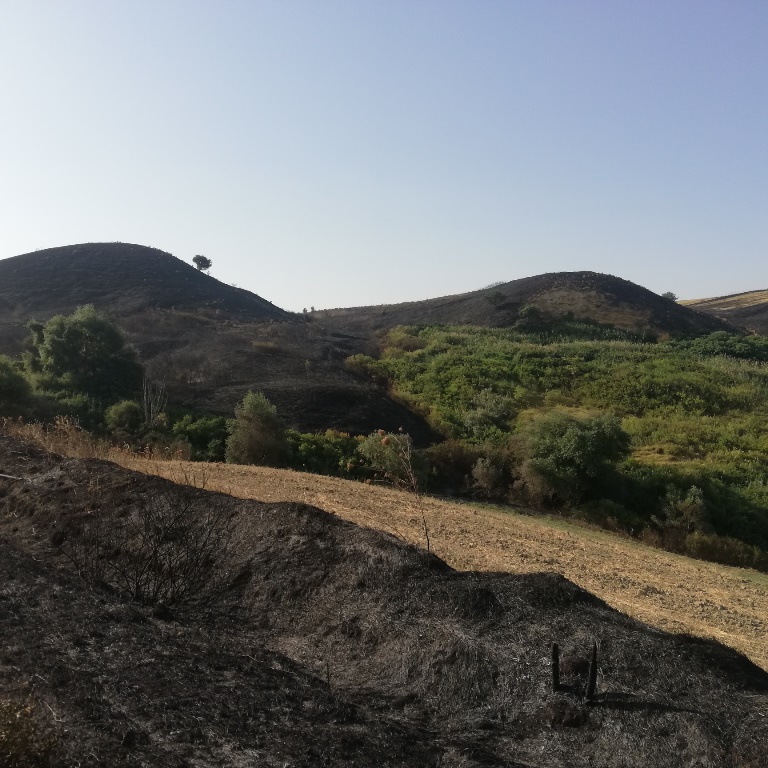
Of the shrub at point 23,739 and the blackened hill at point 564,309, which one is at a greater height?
the blackened hill at point 564,309

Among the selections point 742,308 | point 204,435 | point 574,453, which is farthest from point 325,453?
point 742,308

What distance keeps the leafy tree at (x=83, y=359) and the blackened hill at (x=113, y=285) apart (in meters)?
20.4

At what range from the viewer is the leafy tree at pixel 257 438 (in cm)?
1986

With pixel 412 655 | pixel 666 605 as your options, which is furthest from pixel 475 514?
pixel 412 655

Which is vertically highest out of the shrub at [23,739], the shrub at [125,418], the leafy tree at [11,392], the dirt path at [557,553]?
the leafy tree at [11,392]

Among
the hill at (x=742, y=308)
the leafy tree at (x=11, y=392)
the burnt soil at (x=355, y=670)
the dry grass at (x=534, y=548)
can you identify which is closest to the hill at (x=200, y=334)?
the leafy tree at (x=11, y=392)

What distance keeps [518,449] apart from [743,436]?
9.49 meters

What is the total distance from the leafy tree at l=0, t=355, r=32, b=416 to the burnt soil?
46.8 ft

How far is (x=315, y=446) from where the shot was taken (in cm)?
2184

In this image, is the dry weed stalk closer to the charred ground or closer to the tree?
the charred ground

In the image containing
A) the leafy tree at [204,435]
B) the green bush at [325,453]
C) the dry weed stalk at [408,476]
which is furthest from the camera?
the leafy tree at [204,435]

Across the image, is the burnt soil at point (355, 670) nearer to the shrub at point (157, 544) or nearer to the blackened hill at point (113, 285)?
the shrub at point (157, 544)

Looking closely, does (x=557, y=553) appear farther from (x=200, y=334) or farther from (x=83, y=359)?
(x=200, y=334)

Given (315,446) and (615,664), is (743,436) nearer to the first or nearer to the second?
(315,446)
